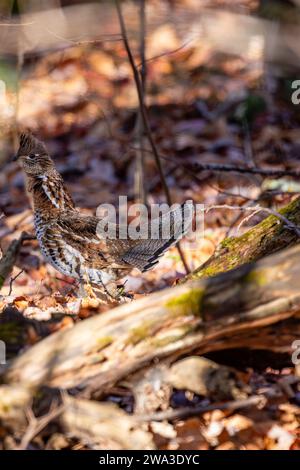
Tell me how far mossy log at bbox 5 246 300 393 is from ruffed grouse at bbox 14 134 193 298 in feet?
6.41

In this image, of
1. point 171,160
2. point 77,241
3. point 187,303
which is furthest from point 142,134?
point 187,303

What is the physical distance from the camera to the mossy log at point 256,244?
4.50 metres

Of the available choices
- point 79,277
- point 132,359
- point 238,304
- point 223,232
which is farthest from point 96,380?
point 223,232

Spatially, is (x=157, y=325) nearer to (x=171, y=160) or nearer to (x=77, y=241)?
(x=77, y=241)

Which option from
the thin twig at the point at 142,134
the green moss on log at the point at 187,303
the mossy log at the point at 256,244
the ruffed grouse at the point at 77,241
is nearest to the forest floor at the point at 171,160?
the ruffed grouse at the point at 77,241

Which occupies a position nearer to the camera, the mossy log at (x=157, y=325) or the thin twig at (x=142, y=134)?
the mossy log at (x=157, y=325)

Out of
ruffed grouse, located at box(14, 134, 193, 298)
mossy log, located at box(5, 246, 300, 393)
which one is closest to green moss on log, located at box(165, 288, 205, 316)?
mossy log, located at box(5, 246, 300, 393)

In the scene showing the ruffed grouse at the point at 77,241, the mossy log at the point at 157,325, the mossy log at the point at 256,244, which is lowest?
the mossy log at the point at 157,325

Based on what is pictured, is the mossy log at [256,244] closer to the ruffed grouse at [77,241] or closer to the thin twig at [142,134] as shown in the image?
the ruffed grouse at [77,241]

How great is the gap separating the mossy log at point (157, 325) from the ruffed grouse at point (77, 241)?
195 cm

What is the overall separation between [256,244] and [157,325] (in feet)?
5.15

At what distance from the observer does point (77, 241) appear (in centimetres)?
543

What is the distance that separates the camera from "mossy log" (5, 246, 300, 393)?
10.7 ft
